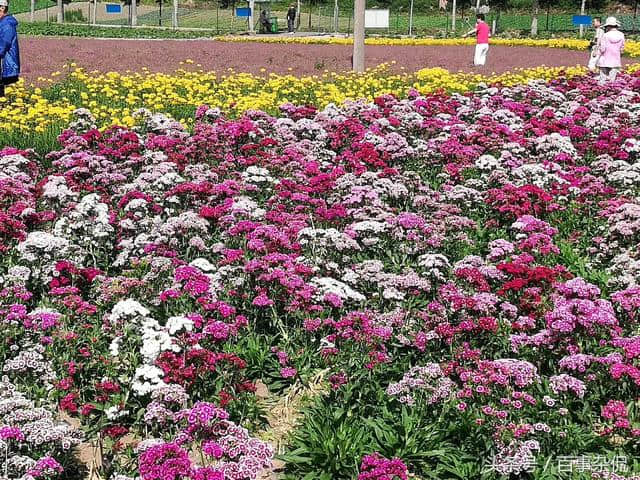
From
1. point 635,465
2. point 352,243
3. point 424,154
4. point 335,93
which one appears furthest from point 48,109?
point 635,465

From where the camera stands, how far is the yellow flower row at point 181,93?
1145 cm

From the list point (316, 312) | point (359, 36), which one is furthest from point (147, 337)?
point (359, 36)

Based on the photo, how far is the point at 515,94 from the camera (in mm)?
13336

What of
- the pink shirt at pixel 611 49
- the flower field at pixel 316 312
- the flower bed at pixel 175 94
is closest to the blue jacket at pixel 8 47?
the flower bed at pixel 175 94

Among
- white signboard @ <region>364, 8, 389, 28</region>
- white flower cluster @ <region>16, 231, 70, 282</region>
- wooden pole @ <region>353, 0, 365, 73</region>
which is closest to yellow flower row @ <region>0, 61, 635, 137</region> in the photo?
→ wooden pole @ <region>353, 0, 365, 73</region>

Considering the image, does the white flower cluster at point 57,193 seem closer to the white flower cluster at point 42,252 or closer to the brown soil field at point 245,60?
the white flower cluster at point 42,252

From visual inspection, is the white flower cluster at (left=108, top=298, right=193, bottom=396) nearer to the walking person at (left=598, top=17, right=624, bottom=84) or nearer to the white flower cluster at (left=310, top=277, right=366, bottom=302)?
the white flower cluster at (left=310, top=277, right=366, bottom=302)

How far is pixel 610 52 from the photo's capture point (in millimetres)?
16344

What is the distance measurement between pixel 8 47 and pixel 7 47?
0.02 m

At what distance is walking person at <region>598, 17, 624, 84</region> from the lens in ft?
53.3

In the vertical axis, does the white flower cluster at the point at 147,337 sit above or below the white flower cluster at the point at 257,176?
below

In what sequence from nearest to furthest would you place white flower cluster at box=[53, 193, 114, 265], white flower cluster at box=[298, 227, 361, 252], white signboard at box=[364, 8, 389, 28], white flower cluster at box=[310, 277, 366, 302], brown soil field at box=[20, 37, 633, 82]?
white flower cluster at box=[310, 277, 366, 302]
white flower cluster at box=[298, 227, 361, 252]
white flower cluster at box=[53, 193, 114, 265]
brown soil field at box=[20, 37, 633, 82]
white signboard at box=[364, 8, 389, 28]

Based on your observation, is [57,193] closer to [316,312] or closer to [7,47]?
[316,312]

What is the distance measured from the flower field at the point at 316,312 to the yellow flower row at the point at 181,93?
2.32m
